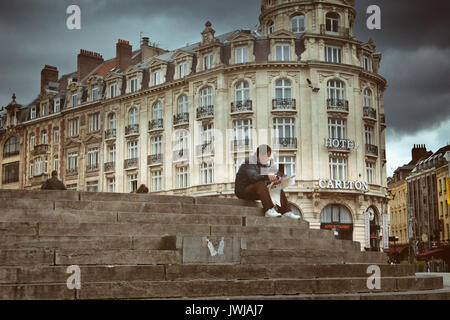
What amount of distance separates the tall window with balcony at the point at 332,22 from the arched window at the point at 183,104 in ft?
34.8

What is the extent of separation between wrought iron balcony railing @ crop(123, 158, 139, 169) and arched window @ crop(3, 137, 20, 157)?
15166mm

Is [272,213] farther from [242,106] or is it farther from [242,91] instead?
[242,91]

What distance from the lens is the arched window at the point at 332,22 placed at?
42250mm

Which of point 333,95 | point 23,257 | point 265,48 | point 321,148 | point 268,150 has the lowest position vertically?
point 23,257

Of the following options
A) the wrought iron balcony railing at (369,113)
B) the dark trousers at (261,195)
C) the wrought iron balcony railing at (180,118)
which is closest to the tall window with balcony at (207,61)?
the wrought iron balcony railing at (180,118)

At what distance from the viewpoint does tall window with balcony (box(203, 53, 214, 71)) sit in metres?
42.5

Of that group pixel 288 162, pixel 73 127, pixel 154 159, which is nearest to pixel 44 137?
pixel 73 127

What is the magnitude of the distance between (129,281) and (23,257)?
1576 millimetres

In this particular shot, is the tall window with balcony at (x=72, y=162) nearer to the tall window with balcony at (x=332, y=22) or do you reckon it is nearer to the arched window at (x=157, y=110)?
the arched window at (x=157, y=110)

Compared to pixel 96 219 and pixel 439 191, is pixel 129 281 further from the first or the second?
pixel 439 191

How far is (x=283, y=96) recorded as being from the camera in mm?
40594

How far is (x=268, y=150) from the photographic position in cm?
1321

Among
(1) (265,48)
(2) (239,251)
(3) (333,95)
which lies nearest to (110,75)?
(1) (265,48)

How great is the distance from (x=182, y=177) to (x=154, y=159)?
305 centimetres
